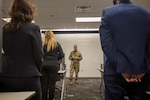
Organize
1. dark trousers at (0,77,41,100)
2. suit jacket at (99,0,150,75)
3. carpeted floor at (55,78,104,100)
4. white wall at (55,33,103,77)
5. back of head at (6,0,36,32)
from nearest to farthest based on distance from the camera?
suit jacket at (99,0,150,75) < dark trousers at (0,77,41,100) < back of head at (6,0,36,32) < carpeted floor at (55,78,104,100) < white wall at (55,33,103,77)

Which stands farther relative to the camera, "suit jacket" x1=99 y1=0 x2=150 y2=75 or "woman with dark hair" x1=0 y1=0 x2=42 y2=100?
"woman with dark hair" x1=0 y1=0 x2=42 y2=100

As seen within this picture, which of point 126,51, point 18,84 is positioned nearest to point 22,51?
point 18,84

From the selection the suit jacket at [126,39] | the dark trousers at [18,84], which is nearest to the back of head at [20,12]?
the dark trousers at [18,84]

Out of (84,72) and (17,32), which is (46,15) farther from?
(17,32)

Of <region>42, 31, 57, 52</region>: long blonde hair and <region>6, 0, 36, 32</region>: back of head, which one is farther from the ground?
<region>6, 0, 36, 32</region>: back of head

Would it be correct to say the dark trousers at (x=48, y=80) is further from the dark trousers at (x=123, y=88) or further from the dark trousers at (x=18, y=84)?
the dark trousers at (x=123, y=88)

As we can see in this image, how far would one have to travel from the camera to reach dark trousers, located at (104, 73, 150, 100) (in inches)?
65.9

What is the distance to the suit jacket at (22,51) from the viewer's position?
201 centimetres

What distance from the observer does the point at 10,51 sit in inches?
80.3

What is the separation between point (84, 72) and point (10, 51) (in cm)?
1055

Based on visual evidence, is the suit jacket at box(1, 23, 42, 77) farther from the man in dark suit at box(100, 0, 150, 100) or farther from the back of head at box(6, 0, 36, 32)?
the man in dark suit at box(100, 0, 150, 100)

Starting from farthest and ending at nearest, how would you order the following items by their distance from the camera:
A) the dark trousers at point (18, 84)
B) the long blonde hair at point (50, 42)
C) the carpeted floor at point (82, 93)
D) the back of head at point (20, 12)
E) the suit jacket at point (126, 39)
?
the carpeted floor at point (82, 93)
the long blonde hair at point (50, 42)
the back of head at point (20, 12)
the dark trousers at point (18, 84)
the suit jacket at point (126, 39)

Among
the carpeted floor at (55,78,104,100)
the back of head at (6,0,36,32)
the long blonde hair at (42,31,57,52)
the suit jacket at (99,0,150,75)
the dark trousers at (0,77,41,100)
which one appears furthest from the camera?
the carpeted floor at (55,78,104,100)

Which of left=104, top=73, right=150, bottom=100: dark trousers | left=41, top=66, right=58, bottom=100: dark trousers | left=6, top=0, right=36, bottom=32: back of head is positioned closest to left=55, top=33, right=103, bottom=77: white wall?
left=41, top=66, right=58, bottom=100: dark trousers
